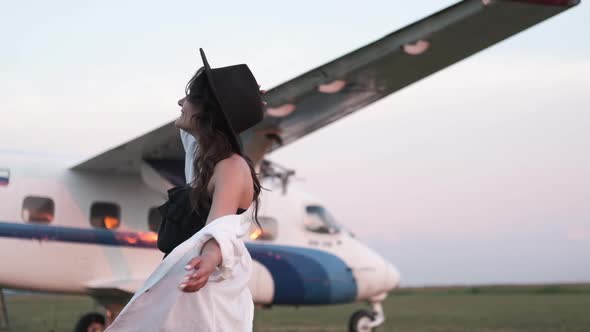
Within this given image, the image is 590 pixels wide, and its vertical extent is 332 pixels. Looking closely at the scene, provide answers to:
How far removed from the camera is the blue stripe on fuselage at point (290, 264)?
12.9m

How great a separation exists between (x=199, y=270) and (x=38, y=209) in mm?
9556

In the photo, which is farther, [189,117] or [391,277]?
[391,277]

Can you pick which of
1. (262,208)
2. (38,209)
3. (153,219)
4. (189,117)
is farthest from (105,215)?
(189,117)

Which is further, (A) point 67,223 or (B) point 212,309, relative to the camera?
(A) point 67,223

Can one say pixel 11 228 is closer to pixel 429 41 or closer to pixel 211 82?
pixel 429 41

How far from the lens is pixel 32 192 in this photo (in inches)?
501

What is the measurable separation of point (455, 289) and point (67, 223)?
1772 inches

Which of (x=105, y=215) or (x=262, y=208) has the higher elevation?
(x=105, y=215)

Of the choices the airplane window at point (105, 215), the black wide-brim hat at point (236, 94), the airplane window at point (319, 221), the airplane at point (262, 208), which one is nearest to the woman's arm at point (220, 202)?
the black wide-brim hat at point (236, 94)

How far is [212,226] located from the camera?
3900mm

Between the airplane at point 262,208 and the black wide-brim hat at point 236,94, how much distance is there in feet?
21.0

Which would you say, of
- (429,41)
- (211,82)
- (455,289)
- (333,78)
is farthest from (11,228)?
(455,289)

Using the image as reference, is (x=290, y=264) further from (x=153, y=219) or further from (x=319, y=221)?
(x=153, y=219)

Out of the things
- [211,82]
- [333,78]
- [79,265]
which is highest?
[333,78]
